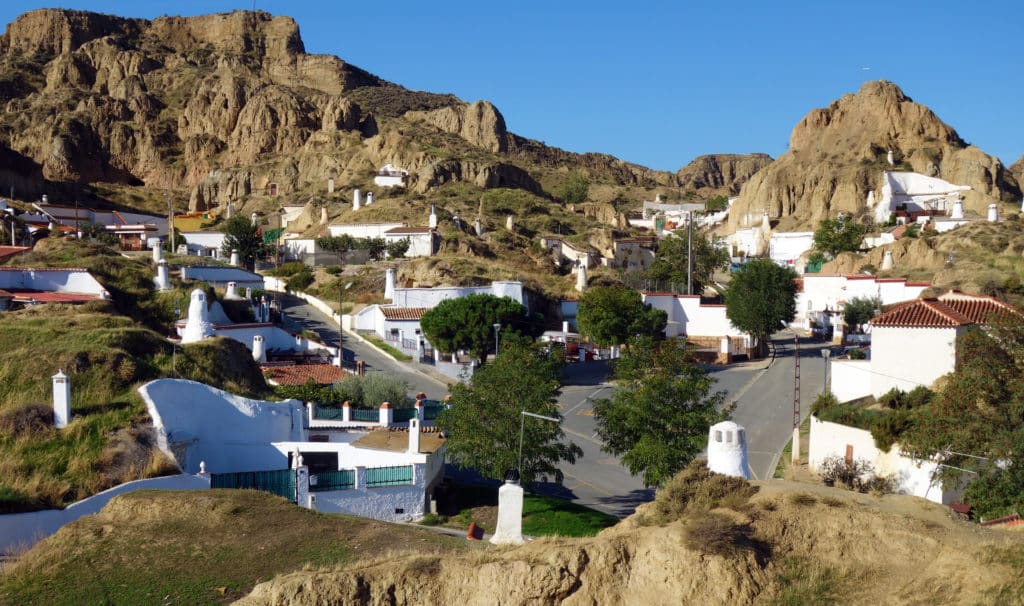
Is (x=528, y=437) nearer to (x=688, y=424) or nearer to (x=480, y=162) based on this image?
(x=688, y=424)

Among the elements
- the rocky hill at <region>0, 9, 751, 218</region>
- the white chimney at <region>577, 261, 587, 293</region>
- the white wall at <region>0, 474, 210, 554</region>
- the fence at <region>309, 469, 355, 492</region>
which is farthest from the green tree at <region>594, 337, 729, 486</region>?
the rocky hill at <region>0, 9, 751, 218</region>

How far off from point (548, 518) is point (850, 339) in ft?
114

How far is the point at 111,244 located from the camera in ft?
191

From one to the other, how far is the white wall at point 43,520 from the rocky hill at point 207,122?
225 ft

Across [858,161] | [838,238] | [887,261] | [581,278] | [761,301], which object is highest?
[858,161]

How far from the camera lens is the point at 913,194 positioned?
89.0m

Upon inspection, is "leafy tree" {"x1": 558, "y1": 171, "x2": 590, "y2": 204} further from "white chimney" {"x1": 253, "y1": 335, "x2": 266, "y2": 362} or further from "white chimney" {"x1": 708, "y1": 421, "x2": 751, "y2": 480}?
"white chimney" {"x1": 708, "y1": 421, "x2": 751, "y2": 480}

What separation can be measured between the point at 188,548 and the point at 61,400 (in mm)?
8181

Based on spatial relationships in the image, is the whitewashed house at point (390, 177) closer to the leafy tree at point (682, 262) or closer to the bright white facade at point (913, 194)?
the leafy tree at point (682, 262)

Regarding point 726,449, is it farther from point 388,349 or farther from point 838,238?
point 838,238

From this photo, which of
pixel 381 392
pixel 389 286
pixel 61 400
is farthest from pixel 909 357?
pixel 389 286

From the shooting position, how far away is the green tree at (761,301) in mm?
49094

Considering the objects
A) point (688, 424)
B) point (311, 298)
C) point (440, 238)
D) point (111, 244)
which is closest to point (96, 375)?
point (688, 424)

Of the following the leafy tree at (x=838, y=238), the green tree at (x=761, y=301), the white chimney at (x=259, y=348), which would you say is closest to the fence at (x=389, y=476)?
the white chimney at (x=259, y=348)
